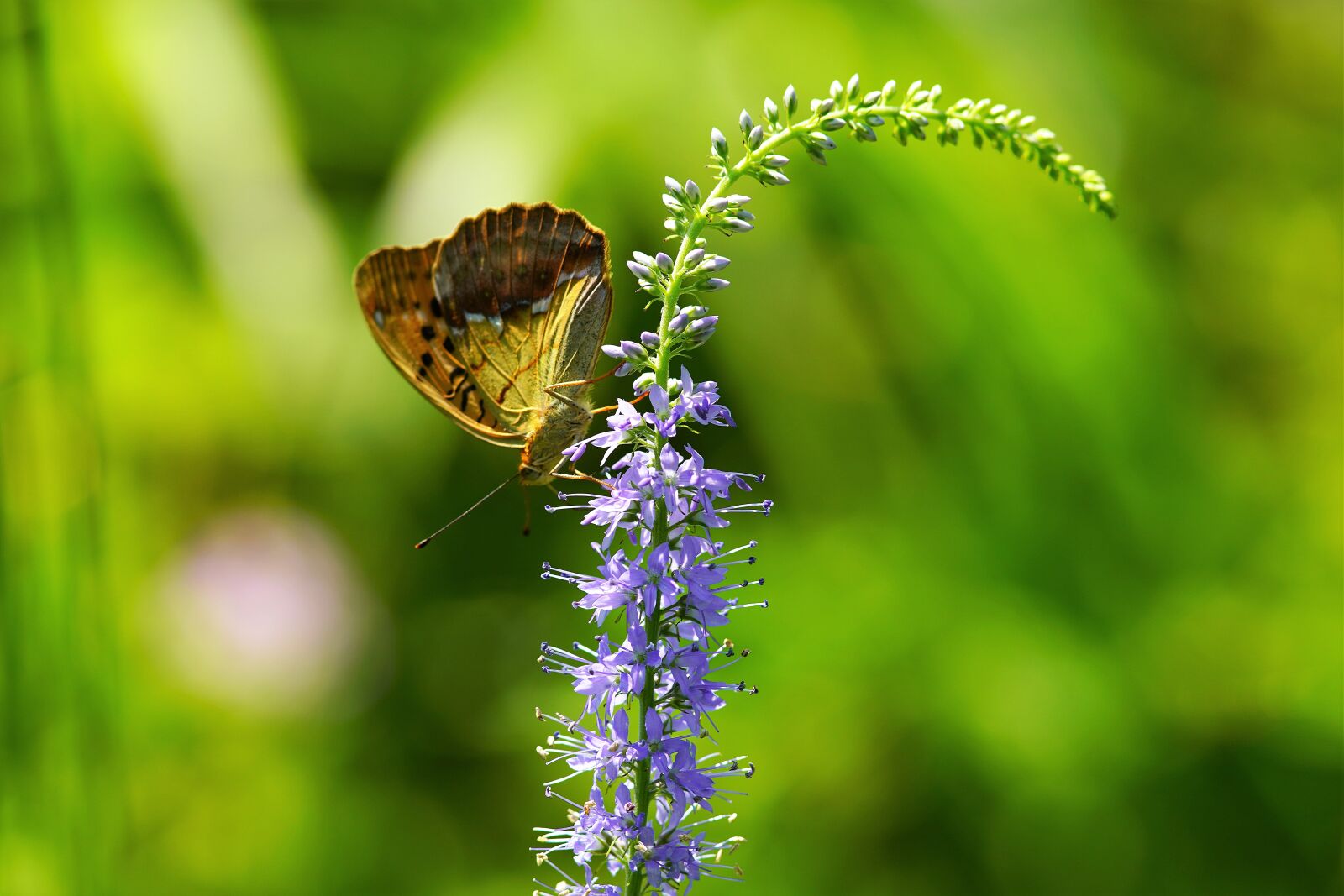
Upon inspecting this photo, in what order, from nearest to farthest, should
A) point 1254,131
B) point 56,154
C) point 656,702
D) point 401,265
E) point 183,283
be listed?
point 656,702 → point 401,265 → point 56,154 → point 183,283 → point 1254,131

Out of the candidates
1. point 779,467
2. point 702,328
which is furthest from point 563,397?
point 779,467

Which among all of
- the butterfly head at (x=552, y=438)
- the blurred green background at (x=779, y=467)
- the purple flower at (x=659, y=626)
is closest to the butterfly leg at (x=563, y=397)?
the butterfly head at (x=552, y=438)

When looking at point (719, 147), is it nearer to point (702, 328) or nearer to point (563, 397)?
point (702, 328)

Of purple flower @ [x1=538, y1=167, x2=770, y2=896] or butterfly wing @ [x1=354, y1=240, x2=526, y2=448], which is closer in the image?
purple flower @ [x1=538, y1=167, x2=770, y2=896]

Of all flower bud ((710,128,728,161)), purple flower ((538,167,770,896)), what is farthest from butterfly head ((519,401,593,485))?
flower bud ((710,128,728,161))

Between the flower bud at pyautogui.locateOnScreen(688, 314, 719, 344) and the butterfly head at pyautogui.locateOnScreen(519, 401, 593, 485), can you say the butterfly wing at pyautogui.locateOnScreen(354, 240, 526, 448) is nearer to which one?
the butterfly head at pyautogui.locateOnScreen(519, 401, 593, 485)

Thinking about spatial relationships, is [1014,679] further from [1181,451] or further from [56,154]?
[56,154]

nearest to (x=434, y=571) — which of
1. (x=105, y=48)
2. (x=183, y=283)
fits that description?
(x=183, y=283)
